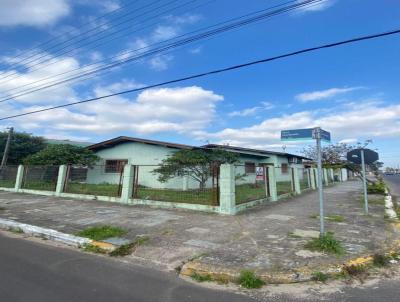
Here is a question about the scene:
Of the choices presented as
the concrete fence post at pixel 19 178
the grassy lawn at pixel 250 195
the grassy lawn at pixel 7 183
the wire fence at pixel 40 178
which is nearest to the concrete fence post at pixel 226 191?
the grassy lawn at pixel 250 195

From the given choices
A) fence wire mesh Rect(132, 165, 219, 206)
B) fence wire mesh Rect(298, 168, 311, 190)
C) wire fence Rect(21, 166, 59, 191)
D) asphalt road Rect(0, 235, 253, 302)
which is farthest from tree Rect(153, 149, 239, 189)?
asphalt road Rect(0, 235, 253, 302)

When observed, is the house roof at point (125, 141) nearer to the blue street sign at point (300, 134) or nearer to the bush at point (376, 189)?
the bush at point (376, 189)

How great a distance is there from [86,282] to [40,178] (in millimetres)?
13528

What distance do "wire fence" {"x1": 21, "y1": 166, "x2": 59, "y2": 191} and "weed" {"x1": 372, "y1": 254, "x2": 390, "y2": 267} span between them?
46.9 feet

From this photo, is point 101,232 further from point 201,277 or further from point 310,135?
point 310,135

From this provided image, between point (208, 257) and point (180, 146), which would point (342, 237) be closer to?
point (208, 257)

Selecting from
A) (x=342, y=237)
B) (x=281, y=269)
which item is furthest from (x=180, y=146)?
(x=281, y=269)

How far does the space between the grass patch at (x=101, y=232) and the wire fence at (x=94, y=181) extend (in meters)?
5.49

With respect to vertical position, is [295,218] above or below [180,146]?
below

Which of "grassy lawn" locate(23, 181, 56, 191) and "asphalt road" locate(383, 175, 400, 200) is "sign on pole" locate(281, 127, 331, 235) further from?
"grassy lawn" locate(23, 181, 56, 191)

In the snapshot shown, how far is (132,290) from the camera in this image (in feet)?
12.6

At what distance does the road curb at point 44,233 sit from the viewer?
622 cm

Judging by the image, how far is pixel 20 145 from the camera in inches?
1177

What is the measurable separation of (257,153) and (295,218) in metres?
16.7
